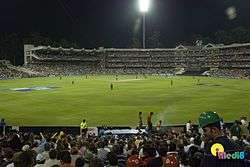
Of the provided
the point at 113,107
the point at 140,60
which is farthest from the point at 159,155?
the point at 140,60

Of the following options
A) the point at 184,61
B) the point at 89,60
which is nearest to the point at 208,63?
the point at 184,61

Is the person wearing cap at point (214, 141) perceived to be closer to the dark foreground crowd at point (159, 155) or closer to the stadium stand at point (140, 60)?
the dark foreground crowd at point (159, 155)

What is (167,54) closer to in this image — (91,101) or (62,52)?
(62,52)

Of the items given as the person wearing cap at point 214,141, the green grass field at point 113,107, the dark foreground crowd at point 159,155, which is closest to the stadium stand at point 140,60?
the green grass field at point 113,107

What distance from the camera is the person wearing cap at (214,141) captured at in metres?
6.42

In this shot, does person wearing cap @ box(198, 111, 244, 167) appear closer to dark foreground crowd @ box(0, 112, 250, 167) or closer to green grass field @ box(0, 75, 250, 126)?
dark foreground crowd @ box(0, 112, 250, 167)

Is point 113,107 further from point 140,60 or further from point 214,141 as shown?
point 140,60

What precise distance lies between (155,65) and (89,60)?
27.8 metres

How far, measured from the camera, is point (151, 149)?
1005cm

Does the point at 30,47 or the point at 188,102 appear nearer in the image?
the point at 188,102

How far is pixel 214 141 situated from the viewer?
650 centimetres

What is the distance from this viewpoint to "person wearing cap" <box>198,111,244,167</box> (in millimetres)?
6422

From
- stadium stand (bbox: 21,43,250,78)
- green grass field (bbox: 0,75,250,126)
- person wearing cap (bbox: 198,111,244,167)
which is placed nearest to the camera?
person wearing cap (bbox: 198,111,244,167)

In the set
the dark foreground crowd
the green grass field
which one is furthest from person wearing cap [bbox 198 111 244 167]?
the green grass field
